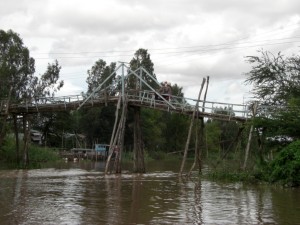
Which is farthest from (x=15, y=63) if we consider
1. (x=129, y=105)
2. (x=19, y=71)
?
(x=129, y=105)

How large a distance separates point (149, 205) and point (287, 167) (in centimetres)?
828

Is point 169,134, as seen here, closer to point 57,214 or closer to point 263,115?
point 263,115

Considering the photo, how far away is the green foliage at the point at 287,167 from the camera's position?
20266 millimetres

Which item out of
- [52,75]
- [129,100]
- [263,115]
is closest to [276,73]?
[263,115]

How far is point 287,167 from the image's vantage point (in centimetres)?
2056

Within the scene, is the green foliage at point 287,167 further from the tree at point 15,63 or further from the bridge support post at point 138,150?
the tree at point 15,63

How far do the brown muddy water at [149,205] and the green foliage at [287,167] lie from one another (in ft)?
2.73

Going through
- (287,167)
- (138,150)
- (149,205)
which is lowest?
(149,205)

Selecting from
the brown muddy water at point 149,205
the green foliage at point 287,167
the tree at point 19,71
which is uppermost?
the tree at point 19,71

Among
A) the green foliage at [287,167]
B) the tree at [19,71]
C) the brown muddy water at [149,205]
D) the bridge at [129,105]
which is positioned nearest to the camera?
the brown muddy water at [149,205]

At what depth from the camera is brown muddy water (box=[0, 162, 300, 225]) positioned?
1234 centimetres

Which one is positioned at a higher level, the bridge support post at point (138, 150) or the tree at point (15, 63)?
the tree at point (15, 63)

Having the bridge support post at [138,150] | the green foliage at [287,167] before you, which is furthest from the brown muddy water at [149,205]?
the bridge support post at [138,150]

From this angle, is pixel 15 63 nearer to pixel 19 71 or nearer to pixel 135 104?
pixel 19 71
